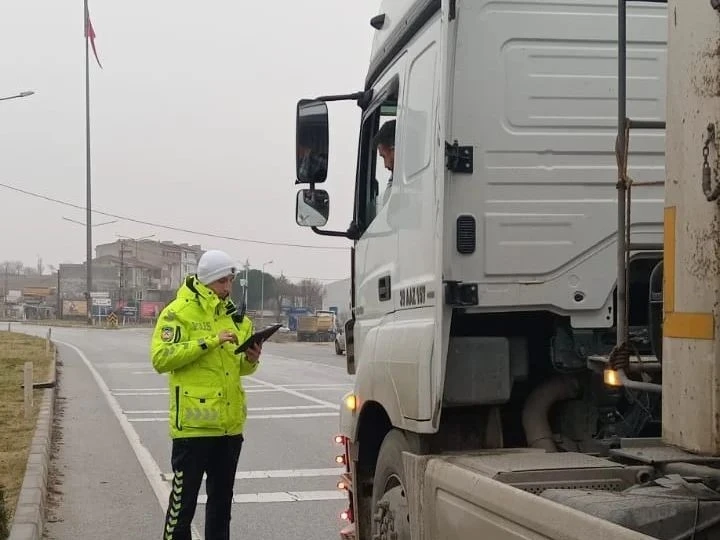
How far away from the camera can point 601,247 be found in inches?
156

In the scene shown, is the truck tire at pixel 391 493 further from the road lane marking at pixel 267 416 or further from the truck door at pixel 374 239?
the road lane marking at pixel 267 416

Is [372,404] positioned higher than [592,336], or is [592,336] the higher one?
[592,336]

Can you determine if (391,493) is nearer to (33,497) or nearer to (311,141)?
(311,141)

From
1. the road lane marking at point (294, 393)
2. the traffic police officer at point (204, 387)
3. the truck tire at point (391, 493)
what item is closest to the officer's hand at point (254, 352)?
the traffic police officer at point (204, 387)

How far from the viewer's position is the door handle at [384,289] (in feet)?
15.0

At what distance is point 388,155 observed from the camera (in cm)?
491

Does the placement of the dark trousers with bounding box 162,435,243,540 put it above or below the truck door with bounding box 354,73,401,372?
below

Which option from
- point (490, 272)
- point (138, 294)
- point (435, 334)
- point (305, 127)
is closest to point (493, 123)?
point (490, 272)

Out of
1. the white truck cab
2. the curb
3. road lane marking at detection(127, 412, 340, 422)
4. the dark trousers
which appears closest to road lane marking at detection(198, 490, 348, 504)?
the curb

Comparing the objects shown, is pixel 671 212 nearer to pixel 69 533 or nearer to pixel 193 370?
pixel 193 370

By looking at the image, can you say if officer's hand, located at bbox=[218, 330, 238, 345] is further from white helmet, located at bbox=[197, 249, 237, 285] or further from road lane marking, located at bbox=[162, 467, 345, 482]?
road lane marking, located at bbox=[162, 467, 345, 482]

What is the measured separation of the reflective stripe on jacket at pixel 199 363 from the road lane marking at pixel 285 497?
3.03 m

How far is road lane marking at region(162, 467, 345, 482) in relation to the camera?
9.11 metres

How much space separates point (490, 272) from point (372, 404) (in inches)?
43.9
